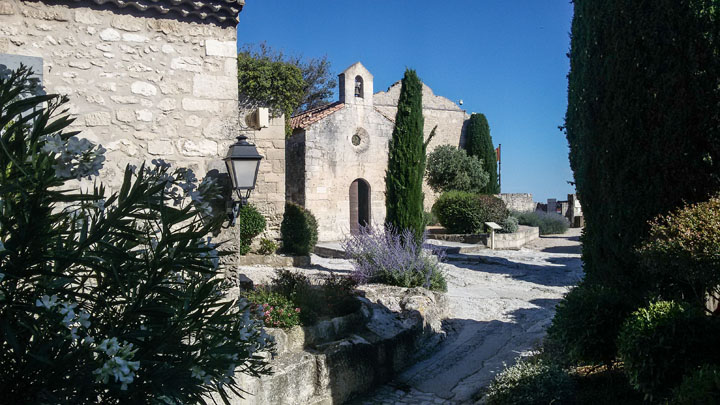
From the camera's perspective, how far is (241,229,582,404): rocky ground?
4.96 meters

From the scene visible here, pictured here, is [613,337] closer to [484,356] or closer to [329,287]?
[484,356]

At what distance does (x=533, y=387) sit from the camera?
3.92 m

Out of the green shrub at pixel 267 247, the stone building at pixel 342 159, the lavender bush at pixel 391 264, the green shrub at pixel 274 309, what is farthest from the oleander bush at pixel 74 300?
the stone building at pixel 342 159

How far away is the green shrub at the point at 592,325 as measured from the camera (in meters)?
3.91

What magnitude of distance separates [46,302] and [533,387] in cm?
345

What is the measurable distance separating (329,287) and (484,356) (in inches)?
74.4

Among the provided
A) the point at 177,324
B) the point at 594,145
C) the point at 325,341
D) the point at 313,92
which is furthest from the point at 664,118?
the point at 313,92

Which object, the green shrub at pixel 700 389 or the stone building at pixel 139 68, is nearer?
the green shrub at pixel 700 389

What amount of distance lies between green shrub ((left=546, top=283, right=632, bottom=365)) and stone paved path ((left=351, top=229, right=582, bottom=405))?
2.35ft

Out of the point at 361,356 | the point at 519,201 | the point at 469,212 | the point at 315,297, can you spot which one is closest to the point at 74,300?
the point at 361,356

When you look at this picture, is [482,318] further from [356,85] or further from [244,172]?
[356,85]

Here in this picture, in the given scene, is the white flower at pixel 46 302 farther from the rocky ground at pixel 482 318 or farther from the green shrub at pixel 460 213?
the green shrub at pixel 460 213

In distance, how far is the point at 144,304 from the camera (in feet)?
5.68

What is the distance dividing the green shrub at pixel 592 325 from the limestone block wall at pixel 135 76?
3.19 meters
